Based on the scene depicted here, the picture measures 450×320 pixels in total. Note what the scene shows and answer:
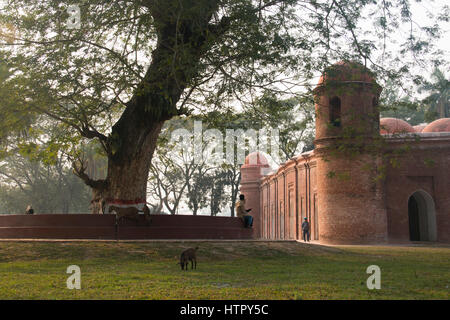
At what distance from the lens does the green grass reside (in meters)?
5.50

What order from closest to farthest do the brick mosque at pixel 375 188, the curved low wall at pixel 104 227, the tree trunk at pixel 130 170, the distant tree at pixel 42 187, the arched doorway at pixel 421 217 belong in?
the curved low wall at pixel 104 227 < the tree trunk at pixel 130 170 < the brick mosque at pixel 375 188 < the arched doorway at pixel 421 217 < the distant tree at pixel 42 187

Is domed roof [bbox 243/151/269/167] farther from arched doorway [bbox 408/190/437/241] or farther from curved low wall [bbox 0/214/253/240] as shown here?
curved low wall [bbox 0/214/253/240]

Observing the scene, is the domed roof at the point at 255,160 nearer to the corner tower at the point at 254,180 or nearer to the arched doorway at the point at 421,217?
the corner tower at the point at 254,180

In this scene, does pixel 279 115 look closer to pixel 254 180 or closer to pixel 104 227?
pixel 104 227

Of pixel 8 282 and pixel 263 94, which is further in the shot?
pixel 263 94

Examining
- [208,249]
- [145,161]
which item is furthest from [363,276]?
[145,161]

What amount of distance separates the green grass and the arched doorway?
1254 cm

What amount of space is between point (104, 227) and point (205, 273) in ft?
15.3

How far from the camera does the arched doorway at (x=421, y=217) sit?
23031 mm

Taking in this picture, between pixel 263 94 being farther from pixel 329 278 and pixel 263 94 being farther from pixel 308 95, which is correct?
pixel 329 278

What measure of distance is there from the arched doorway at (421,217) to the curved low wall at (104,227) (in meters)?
14.2

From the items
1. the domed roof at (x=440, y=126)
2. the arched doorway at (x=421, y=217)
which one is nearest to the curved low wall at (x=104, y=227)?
the arched doorway at (x=421, y=217)
